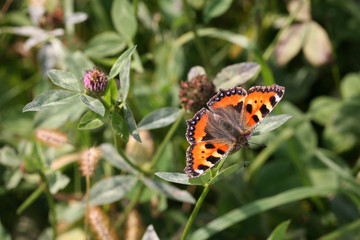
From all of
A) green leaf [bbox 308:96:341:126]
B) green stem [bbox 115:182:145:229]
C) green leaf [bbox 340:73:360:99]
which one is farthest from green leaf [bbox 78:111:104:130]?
green leaf [bbox 340:73:360:99]

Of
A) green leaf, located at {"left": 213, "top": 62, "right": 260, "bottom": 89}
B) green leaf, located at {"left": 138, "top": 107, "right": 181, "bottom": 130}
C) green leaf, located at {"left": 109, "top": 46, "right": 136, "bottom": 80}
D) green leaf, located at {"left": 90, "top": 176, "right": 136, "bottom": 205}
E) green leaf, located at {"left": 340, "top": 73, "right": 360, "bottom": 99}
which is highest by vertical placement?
green leaf, located at {"left": 109, "top": 46, "right": 136, "bottom": 80}

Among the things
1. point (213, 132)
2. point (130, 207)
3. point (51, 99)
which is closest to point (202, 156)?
point (213, 132)

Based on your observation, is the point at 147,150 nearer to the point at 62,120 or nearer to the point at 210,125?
the point at 62,120

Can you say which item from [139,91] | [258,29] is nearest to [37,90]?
[139,91]

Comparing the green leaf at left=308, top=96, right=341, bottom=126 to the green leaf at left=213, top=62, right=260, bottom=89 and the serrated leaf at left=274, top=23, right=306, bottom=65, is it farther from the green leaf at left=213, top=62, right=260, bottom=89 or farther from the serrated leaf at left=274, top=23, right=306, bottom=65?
the green leaf at left=213, top=62, right=260, bottom=89

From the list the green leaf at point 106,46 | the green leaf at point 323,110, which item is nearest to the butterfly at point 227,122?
the green leaf at point 106,46
